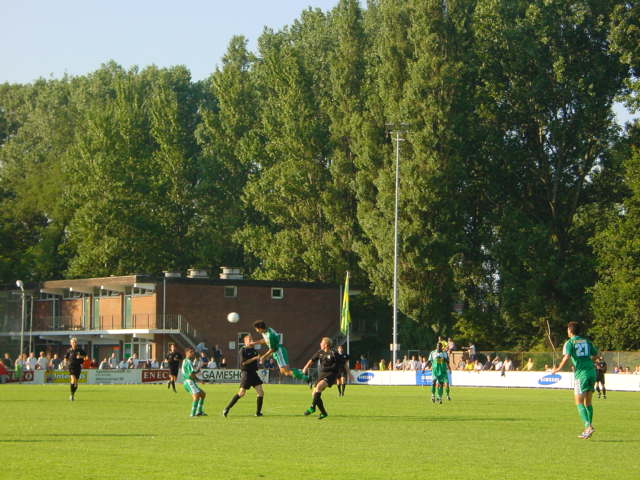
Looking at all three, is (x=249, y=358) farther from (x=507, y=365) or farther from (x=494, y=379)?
(x=507, y=365)

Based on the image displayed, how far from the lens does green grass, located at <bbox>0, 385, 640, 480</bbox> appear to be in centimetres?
1332

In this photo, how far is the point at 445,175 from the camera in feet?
214

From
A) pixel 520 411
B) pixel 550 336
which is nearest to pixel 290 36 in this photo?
pixel 550 336

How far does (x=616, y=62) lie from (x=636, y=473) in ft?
185

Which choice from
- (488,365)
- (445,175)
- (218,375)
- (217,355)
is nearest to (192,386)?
(218,375)

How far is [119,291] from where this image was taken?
72250 mm

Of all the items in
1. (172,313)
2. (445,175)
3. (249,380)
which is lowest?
(249,380)

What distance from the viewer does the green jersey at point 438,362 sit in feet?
103

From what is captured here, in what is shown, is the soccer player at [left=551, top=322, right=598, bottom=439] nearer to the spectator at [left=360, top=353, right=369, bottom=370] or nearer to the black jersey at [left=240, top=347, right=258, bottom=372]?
the black jersey at [left=240, top=347, right=258, bottom=372]

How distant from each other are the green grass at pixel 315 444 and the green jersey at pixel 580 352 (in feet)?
4.15

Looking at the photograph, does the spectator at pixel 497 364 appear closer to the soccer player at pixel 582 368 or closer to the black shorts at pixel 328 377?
the black shorts at pixel 328 377

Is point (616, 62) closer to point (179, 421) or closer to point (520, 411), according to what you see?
point (520, 411)

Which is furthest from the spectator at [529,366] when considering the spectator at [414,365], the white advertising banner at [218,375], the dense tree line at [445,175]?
the white advertising banner at [218,375]

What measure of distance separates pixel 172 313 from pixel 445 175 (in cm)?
1888
